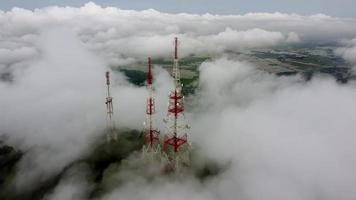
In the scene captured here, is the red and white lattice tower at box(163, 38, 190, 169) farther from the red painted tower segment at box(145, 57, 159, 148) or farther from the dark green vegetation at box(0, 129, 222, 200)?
the dark green vegetation at box(0, 129, 222, 200)

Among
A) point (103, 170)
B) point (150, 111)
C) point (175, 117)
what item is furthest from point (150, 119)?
point (103, 170)

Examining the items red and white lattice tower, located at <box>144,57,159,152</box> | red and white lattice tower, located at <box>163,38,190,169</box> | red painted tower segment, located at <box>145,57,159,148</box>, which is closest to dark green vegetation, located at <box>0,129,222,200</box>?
red and white lattice tower, located at <box>144,57,159,152</box>

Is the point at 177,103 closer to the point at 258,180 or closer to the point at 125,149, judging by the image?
the point at 258,180

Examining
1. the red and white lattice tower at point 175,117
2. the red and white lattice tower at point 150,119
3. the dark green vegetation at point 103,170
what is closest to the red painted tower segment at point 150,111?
the red and white lattice tower at point 150,119

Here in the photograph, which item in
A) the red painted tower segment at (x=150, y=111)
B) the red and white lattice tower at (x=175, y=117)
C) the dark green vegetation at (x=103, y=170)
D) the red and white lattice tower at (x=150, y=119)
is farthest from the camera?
the dark green vegetation at (x=103, y=170)

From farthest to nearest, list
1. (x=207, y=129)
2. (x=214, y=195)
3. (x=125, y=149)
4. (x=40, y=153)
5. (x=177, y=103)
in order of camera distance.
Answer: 1. (x=207, y=129)
2. (x=40, y=153)
3. (x=125, y=149)
4. (x=214, y=195)
5. (x=177, y=103)

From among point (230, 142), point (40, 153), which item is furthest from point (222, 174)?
point (40, 153)

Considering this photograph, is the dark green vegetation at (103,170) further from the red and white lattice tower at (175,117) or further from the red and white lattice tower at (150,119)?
the red and white lattice tower at (175,117)

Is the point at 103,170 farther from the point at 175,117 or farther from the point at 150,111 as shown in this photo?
the point at 175,117

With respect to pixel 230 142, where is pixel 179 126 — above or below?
above
